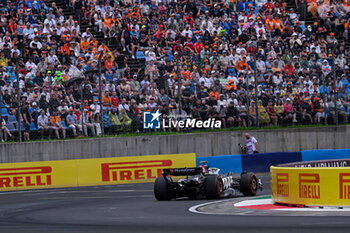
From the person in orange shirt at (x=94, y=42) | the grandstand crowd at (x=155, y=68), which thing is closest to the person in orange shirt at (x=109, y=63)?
the grandstand crowd at (x=155, y=68)

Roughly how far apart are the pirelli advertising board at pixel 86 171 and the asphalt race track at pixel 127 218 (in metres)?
3.27

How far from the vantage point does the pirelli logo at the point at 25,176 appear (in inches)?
875

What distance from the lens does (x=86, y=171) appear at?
75.7 feet

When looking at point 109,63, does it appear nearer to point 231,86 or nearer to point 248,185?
point 231,86

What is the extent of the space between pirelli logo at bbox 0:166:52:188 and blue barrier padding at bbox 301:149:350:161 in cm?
873

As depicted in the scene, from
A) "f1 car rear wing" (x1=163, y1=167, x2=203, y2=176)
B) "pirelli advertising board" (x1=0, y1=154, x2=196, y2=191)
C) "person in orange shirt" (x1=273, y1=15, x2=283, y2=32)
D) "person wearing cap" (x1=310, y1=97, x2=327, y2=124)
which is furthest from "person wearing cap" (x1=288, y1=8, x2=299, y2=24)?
"f1 car rear wing" (x1=163, y1=167, x2=203, y2=176)

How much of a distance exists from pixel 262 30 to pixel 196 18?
2660 mm

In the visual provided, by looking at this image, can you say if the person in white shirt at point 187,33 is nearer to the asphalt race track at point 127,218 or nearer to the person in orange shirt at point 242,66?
the person in orange shirt at point 242,66

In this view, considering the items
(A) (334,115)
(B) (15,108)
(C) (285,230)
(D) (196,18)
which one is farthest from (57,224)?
(D) (196,18)

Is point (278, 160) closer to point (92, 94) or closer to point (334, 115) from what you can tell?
point (334, 115)

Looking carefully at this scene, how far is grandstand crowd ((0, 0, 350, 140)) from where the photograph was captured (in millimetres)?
22000

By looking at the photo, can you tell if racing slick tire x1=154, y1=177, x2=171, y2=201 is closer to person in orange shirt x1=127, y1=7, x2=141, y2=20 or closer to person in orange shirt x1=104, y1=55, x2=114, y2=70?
person in orange shirt x1=104, y1=55, x2=114, y2=70

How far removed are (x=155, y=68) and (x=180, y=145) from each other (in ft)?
9.74

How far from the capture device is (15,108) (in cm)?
2170
